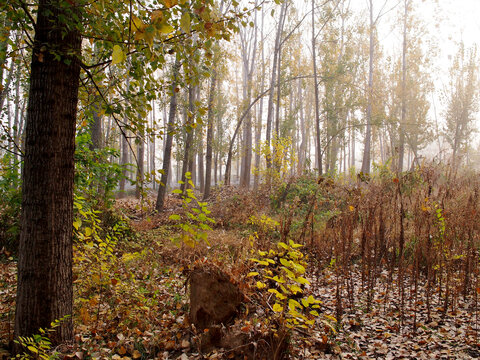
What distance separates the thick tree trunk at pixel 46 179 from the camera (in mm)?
2117

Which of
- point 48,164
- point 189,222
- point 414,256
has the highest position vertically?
point 48,164

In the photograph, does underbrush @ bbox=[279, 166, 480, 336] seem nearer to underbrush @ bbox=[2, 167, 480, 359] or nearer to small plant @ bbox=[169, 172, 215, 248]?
underbrush @ bbox=[2, 167, 480, 359]

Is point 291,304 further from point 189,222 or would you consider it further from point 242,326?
point 189,222

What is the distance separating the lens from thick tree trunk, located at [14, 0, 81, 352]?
6.95 ft

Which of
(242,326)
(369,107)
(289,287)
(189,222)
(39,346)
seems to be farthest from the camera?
(369,107)

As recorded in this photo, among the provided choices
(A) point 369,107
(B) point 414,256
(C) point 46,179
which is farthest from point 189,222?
(A) point 369,107

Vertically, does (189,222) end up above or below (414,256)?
above

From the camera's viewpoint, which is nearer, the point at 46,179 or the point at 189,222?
the point at 46,179

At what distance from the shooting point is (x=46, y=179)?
2137 millimetres

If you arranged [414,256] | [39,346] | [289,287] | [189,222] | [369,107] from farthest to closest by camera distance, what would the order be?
[369,107] → [414,256] → [189,222] → [39,346] → [289,287]

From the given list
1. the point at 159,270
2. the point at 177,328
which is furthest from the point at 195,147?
the point at 177,328

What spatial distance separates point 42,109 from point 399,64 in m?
23.7

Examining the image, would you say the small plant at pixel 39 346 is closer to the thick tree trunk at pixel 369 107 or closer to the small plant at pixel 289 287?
the small plant at pixel 289 287

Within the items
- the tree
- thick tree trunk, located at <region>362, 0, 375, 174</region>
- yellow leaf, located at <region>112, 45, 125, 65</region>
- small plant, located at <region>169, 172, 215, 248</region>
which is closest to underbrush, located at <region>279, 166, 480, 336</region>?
small plant, located at <region>169, 172, 215, 248</region>
